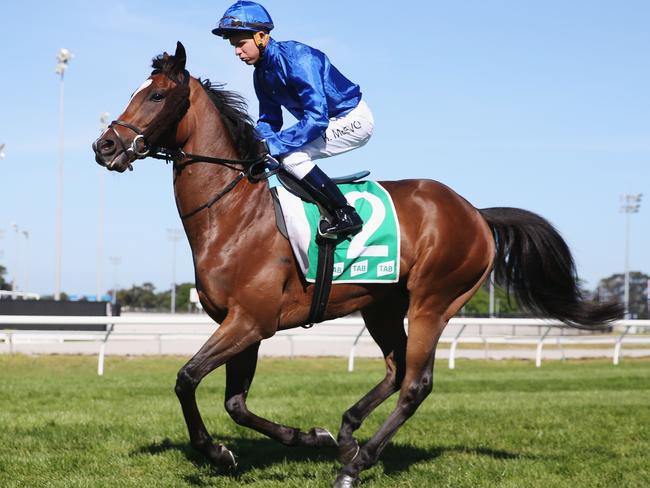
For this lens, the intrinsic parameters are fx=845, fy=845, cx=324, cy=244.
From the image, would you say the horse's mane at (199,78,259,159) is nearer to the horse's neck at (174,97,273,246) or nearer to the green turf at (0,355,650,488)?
the horse's neck at (174,97,273,246)

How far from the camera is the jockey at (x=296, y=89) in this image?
4.39 m

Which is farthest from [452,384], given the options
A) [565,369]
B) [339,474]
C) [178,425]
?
[339,474]

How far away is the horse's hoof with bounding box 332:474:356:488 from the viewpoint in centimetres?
428

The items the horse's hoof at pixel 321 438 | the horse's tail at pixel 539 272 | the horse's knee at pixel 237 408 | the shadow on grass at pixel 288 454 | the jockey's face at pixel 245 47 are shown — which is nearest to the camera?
the jockey's face at pixel 245 47

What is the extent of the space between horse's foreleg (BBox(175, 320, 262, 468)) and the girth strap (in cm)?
38

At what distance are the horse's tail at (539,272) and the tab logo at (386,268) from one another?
938 mm

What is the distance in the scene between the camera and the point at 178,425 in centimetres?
648

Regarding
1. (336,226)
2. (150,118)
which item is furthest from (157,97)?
(336,226)

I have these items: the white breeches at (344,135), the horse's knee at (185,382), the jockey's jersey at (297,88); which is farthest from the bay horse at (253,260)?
the white breeches at (344,135)

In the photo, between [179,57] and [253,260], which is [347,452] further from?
[179,57]

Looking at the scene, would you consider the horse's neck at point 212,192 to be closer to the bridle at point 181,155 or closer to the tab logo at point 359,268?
the bridle at point 181,155

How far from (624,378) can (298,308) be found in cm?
891

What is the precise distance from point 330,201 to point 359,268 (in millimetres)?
411

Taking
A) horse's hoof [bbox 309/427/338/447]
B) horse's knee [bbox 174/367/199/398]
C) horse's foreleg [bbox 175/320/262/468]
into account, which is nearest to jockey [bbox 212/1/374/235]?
horse's foreleg [bbox 175/320/262/468]
